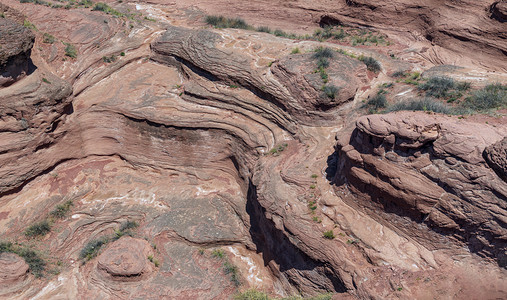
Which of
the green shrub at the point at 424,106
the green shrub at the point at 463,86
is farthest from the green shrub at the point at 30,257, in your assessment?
the green shrub at the point at 463,86

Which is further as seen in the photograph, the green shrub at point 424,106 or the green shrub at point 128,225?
the green shrub at point 128,225

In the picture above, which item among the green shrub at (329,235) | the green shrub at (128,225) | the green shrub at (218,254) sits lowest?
the green shrub at (218,254)

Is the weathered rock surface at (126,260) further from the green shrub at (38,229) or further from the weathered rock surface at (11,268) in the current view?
the green shrub at (38,229)

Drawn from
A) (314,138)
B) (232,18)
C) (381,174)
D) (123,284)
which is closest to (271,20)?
(232,18)

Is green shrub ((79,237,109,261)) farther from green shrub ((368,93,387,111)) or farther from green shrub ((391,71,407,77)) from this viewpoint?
green shrub ((391,71,407,77))

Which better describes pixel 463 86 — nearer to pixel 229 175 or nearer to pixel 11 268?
pixel 229 175

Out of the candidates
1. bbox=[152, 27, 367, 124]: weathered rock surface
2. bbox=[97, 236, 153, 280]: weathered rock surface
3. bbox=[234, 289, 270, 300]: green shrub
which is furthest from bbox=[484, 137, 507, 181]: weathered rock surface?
bbox=[97, 236, 153, 280]: weathered rock surface
